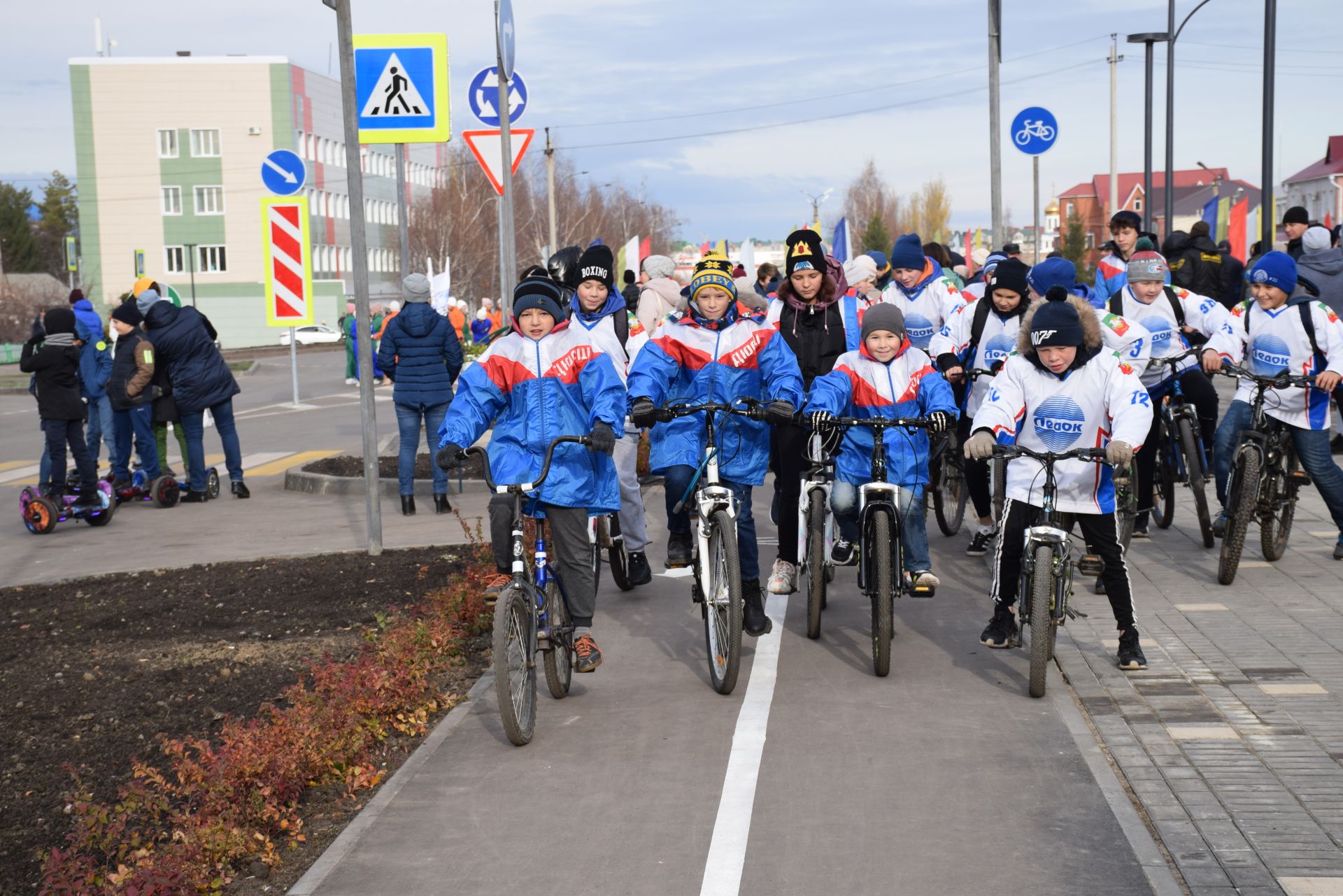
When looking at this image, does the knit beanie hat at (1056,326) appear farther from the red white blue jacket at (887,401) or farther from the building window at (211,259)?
the building window at (211,259)

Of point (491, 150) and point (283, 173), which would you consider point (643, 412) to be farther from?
point (283, 173)

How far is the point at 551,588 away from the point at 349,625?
2241 millimetres

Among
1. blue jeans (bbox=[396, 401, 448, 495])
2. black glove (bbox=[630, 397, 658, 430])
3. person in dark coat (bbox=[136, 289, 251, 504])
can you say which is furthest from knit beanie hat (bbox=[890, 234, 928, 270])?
person in dark coat (bbox=[136, 289, 251, 504])

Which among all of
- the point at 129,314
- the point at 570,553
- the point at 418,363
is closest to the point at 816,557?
the point at 570,553

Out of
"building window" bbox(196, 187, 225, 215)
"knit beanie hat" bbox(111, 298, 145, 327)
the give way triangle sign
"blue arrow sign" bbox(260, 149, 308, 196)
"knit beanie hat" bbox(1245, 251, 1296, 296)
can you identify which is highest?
"building window" bbox(196, 187, 225, 215)

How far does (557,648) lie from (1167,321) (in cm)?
510

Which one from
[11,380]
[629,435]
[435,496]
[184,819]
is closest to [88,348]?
[435,496]

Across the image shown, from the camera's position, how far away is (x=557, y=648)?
21.9 ft

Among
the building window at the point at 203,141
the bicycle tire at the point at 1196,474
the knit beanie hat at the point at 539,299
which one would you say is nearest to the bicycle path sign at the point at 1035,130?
the bicycle tire at the point at 1196,474

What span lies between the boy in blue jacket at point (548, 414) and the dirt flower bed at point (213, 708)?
877mm

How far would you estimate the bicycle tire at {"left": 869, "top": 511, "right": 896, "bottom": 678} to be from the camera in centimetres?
695

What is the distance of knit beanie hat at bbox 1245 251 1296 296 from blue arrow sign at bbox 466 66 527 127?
252 inches

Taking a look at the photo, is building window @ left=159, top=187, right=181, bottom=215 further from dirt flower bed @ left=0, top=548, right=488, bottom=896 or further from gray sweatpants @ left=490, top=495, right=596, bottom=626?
gray sweatpants @ left=490, top=495, right=596, bottom=626

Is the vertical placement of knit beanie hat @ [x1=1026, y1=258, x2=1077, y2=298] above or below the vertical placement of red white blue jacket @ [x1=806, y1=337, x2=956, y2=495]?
above
